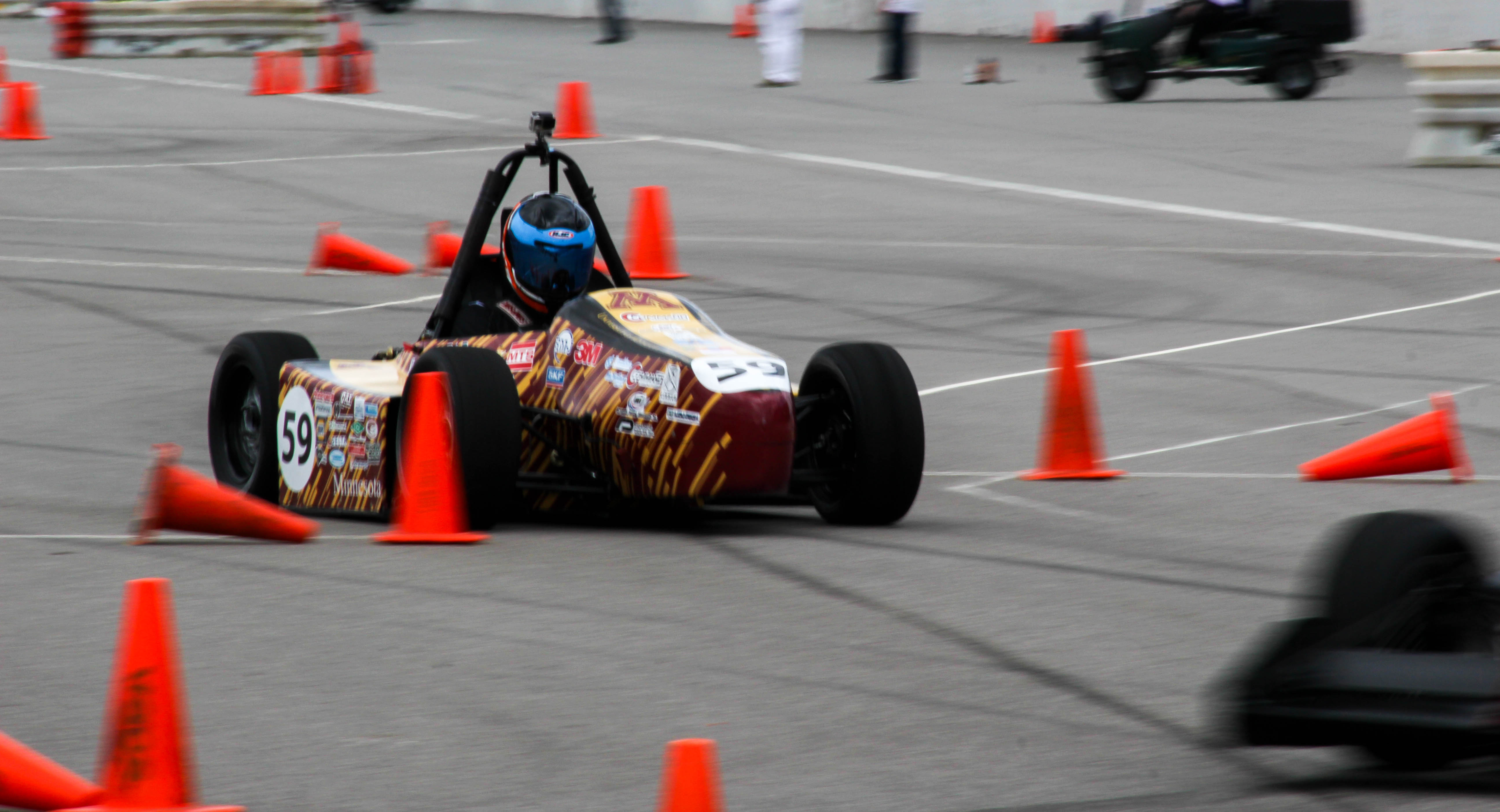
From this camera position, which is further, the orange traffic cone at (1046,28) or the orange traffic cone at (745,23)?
the orange traffic cone at (745,23)

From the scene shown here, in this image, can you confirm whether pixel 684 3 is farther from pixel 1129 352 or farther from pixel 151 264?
pixel 1129 352

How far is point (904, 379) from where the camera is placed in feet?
25.8

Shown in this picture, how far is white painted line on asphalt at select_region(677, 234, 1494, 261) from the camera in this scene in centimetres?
1576

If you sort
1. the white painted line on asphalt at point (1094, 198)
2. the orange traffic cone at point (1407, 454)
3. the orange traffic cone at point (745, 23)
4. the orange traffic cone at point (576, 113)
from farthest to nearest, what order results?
the orange traffic cone at point (745, 23) → the orange traffic cone at point (576, 113) → the white painted line on asphalt at point (1094, 198) → the orange traffic cone at point (1407, 454)

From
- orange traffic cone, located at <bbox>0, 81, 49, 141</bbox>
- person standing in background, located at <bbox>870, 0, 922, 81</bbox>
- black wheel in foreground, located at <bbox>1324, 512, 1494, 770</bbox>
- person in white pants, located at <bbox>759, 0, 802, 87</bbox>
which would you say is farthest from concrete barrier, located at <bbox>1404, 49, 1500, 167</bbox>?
black wheel in foreground, located at <bbox>1324, 512, 1494, 770</bbox>

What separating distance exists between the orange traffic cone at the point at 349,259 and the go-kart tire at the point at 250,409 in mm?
6188

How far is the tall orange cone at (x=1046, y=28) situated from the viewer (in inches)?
1410

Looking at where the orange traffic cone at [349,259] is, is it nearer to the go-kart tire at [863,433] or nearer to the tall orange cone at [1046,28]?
the go-kart tire at [863,433]

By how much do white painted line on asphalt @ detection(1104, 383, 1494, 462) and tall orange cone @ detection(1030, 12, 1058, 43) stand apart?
25.3 meters

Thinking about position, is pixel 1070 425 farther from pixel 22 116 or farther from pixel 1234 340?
pixel 22 116

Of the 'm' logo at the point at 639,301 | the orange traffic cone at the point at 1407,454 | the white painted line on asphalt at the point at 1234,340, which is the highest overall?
the 'm' logo at the point at 639,301

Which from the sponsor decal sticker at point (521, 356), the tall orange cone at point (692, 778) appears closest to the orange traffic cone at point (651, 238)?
the sponsor decal sticker at point (521, 356)

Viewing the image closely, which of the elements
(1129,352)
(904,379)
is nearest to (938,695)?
(904,379)

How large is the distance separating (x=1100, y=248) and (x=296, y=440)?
9264mm
